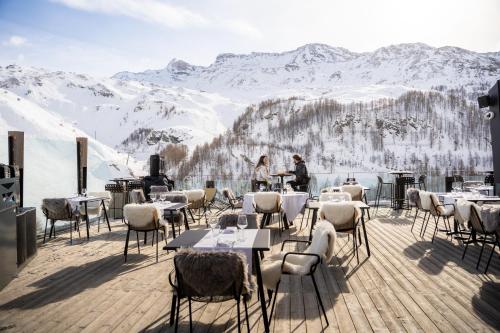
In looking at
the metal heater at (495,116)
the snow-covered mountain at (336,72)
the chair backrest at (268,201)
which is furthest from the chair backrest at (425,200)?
the snow-covered mountain at (336,72)

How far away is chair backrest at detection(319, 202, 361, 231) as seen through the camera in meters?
4.89

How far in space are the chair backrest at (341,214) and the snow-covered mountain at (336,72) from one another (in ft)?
263

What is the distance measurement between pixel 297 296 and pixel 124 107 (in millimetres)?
91981

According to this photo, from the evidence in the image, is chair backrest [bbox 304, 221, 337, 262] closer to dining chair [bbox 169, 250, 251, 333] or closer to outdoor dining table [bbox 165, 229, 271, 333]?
outdoor dining table [bbox 165, 229, 271, 333]

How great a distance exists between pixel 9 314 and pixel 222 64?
149m

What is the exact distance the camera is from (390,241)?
20.9 ft

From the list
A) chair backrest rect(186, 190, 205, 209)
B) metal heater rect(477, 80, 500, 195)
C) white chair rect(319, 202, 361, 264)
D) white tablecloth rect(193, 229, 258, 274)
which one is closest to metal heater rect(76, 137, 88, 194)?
chair backrest rect(186, 190, 205, 209)

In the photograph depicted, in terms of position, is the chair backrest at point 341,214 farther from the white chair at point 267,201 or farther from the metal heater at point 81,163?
the metal heater at point 81,163

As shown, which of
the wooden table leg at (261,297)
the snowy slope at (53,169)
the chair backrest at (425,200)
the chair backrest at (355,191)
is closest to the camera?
the wooden table leg at (261,297)

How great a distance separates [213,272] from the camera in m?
2.43

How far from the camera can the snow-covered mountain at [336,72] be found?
315 ft

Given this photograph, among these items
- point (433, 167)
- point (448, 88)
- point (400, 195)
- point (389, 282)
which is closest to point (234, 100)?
point (448, 88)

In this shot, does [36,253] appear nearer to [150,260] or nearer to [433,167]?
[150,260]

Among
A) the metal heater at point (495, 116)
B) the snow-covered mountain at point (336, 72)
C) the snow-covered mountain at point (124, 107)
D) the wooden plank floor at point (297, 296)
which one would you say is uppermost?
the snow-covered mountain at point (336, 72)
